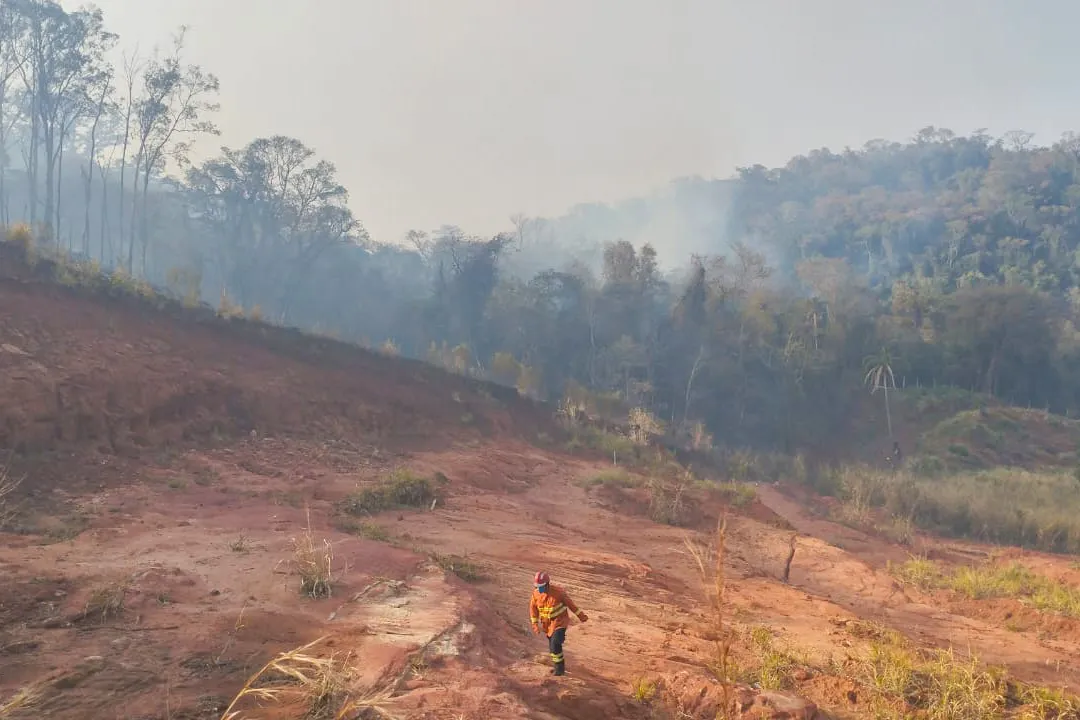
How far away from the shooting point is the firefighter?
5.07 metres

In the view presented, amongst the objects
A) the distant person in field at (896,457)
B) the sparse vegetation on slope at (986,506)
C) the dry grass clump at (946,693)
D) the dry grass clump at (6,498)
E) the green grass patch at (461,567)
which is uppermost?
the dry grass clump at (6,498)

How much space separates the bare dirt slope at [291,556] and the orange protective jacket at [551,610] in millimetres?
359

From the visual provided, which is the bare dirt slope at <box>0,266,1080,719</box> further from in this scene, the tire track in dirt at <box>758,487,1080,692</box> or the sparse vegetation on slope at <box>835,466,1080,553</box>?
the sparse vegetation on slope at <box>835,466,1080,553</box>

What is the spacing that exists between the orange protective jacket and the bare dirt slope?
0.36 meters

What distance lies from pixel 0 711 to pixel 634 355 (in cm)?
3348

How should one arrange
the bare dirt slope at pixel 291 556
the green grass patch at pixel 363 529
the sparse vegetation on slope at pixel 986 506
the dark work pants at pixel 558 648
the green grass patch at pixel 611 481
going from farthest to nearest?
the green grass patch at pixel 611 481 < the sparse vegetation on slope at pixel 986 506 < the green grass patch at pixel 363 529 < the dark work pants at pixel 558 648 < the bare dirt slope at pixel 291 556

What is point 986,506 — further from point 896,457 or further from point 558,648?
point 558,648

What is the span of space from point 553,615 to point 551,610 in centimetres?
4

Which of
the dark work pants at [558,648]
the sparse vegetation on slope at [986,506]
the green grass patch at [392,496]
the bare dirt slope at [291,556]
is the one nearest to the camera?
the bare dirt slope at [291,556]

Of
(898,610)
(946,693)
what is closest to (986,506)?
(898,610)

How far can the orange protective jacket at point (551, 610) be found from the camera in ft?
16.8

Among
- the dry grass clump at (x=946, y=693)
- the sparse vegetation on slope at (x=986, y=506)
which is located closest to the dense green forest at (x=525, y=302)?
the sparse vegetation on slope at (x=986, y=506)

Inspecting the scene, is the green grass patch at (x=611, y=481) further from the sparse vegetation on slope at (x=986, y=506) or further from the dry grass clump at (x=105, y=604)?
the dry grass clump at (x=105, y=604)

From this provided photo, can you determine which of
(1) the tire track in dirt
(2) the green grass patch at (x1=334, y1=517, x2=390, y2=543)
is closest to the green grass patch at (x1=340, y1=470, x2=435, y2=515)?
(2) the green grass patch at (x1=334, y1=517, x2=390, y2=543)
